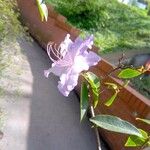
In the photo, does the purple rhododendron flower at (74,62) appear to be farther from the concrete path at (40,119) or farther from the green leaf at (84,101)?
the concrete path at (40,119)

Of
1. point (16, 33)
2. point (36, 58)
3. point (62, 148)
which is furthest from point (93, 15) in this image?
point (62, 148)

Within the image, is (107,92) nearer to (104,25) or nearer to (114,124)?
(104,25)

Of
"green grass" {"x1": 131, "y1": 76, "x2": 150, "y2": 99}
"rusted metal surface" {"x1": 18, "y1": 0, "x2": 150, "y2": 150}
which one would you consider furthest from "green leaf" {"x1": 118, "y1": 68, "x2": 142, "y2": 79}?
"green grass" {"x1": 131, "y1": 76, "x2": 150, "y2": 99}

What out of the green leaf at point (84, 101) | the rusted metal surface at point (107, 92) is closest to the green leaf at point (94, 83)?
the green leaf at point (84, 101)

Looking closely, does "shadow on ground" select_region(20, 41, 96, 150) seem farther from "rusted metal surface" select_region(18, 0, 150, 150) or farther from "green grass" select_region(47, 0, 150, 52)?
"green grass" select_region(47, 0, 150, 52)

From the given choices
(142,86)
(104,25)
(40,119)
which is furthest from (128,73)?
(104,25)

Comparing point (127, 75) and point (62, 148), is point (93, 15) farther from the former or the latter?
point (127, 75)
